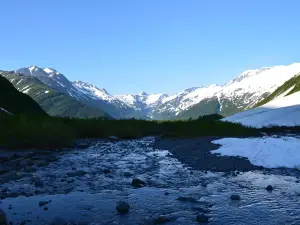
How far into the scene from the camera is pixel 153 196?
502 inches

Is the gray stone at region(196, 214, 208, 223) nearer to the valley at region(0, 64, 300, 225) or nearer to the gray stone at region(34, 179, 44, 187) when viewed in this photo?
the valley at region(0, 64, 300, 225)

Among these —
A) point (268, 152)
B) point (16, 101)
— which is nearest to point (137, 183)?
point (268, 152)

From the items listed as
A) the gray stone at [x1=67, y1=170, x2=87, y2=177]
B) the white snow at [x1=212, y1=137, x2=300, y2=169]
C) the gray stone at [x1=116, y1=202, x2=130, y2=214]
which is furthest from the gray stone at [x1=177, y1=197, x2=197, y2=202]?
the white snow at [x1=212, y1=137, x2=300, y2=169]

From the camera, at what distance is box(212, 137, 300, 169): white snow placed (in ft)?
60.1

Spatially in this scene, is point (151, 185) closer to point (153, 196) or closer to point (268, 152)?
point (153, 196)

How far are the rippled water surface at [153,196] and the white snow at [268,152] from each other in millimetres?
1880

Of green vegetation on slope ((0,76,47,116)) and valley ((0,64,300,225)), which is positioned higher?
green vegetation on slope ((0,76,47,116))

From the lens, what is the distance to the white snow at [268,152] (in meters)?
18.3

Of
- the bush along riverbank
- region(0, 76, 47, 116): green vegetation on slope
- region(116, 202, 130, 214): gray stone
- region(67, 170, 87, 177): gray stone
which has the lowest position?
region(116, 202, 130, 214): gray stone

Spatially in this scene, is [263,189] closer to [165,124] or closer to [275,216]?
[275,216]

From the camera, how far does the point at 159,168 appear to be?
1923 centimetres

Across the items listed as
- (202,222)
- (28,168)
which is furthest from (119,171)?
(202,222)

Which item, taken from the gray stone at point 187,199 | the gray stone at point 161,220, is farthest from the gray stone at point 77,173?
the gray stone at point 161,220

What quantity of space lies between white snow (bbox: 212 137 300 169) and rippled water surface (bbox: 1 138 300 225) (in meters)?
1.88
